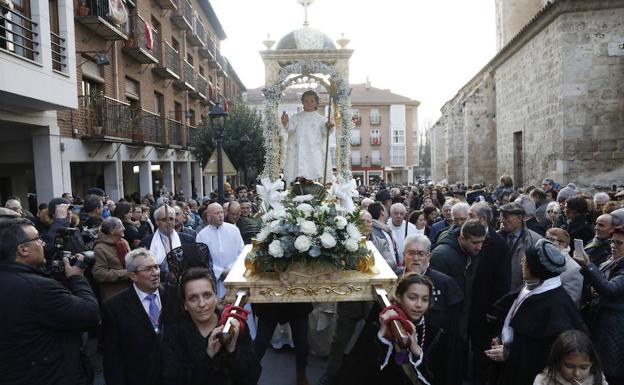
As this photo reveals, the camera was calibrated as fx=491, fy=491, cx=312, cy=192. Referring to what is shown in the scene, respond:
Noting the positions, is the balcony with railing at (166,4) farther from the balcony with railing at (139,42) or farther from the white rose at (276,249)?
the white rose at (276,249)

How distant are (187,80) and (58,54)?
12.8 meters

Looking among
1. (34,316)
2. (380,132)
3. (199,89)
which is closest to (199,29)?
(199,89)

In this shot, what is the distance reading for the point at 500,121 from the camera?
18.7 meters

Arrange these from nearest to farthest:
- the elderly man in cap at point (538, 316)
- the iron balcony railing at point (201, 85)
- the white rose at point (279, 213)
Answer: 1. the elderly man in cap at point (538, 316)
2. the white rose at point (279, 213)
3. the iron balcony railing at point (201, 85)

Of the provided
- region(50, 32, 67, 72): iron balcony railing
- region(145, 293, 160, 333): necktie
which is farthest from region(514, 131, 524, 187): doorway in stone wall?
region(145, 293, 160, 333): necktie

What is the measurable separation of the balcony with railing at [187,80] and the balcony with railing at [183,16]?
5.08 ft

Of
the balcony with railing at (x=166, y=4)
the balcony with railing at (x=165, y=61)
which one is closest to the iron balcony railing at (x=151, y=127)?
the balcony with railing at (x=165, y=61)

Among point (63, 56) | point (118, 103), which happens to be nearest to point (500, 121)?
point (118, 103)

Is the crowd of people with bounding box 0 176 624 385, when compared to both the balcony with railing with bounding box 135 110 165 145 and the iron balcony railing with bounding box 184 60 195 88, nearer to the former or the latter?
the balcony with railing with bounding box 135 110 165 145

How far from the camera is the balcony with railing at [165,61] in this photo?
18.0 m

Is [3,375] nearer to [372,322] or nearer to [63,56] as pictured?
[372,322]

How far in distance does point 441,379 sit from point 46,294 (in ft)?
8.10

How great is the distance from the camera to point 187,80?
22.1m

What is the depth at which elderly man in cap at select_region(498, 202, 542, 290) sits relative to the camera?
191 inches
